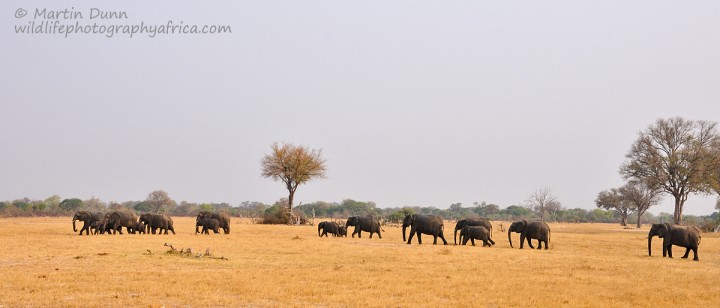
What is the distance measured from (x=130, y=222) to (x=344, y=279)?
29.2 meters

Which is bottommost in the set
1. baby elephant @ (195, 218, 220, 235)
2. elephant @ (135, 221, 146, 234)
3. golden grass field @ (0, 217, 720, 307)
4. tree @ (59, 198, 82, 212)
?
golden grass field @ (0, 217, 720, 307)

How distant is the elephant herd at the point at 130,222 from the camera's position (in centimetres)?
4253

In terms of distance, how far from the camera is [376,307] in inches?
568

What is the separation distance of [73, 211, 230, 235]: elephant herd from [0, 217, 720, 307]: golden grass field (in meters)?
13.8

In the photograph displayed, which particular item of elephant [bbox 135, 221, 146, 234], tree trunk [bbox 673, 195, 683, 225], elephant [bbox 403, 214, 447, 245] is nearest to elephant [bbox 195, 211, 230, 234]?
elephant [bbox 135, 221, 146, 234]

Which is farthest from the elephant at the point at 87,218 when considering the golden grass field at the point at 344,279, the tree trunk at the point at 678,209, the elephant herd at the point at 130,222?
the tree trunk at the point at 678,209

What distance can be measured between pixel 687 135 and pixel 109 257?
205ft

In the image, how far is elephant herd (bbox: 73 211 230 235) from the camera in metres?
42.5

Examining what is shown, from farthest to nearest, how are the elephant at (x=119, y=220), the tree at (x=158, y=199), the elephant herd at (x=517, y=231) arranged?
the tree at (x=158, y=199), the elephant at (x=119, y=220), the elephant herd at (x=517, y=231)

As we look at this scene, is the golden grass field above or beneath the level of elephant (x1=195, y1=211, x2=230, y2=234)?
beneath

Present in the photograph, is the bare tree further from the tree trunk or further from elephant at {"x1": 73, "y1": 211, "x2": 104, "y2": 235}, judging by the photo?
elephant at {"x1": 73, "y1": 211, "x2": 104, "y2": 235}

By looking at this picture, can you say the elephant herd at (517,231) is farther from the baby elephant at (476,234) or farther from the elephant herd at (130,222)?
the elephant herd at (130,222)

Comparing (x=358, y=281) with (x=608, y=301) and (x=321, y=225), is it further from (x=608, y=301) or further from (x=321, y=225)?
(x=321, y=225)

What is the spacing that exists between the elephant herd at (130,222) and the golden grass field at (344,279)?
1382 cm
